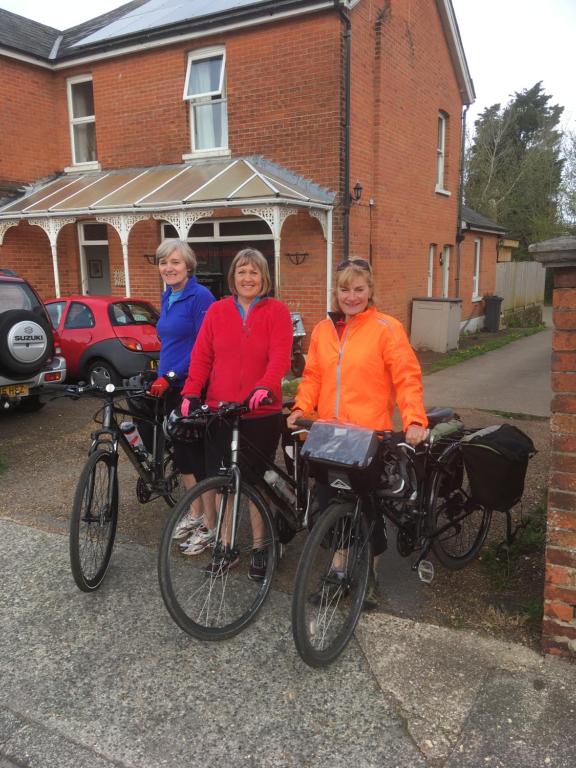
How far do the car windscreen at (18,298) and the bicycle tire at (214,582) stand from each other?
445 cm

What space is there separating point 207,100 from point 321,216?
3.53m

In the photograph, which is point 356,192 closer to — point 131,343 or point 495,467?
point 131,343

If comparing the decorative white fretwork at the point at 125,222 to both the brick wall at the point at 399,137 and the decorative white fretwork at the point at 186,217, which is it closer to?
the decorative white fretwork at the point at 186,217

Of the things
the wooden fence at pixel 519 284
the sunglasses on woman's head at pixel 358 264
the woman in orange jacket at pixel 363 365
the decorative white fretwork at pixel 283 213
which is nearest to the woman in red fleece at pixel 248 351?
the woman in orange jacket at pixel 363 365

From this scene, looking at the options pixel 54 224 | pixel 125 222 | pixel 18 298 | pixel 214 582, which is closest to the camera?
pixel 214 582

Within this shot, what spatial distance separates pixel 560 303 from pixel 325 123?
893cm

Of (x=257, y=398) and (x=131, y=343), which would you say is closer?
(x=257, y=398)

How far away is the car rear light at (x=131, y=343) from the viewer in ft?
28.9

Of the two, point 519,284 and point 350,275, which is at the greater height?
point 350,275

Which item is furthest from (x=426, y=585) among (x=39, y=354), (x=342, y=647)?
(x=39, y=354)

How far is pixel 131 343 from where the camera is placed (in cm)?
882

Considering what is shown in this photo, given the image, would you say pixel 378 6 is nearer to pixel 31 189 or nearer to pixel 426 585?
pixel 31 189

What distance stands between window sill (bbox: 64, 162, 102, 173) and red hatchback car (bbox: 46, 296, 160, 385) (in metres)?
5.45

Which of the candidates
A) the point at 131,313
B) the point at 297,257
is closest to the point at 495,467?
the point at 131,313
